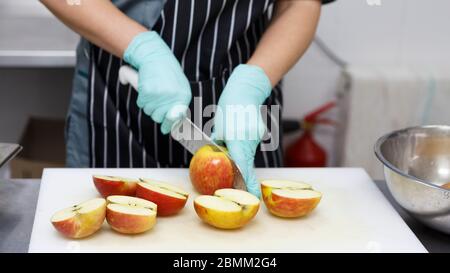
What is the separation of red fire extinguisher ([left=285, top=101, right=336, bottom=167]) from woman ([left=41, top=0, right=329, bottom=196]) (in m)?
0.75

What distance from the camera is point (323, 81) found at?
7.34 feet

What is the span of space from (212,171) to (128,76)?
30 cm

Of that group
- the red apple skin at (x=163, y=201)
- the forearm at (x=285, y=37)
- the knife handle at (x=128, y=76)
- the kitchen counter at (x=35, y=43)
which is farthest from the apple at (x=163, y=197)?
the kitchen counter at (x=35, y=43)

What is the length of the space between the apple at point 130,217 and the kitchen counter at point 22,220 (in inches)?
5.3

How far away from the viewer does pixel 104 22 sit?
49.9 inches

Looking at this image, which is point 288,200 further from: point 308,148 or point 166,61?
point 308,148

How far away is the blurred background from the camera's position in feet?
6.98

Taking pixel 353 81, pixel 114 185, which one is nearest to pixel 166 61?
pixel 114 185

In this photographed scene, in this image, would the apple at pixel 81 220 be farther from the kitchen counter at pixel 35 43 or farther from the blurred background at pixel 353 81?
the blurred background at pixel 353 81

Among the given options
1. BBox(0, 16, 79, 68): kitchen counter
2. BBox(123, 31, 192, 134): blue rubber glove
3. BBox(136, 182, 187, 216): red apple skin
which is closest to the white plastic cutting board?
BBox(136, 182, 187, 216): red apple skin

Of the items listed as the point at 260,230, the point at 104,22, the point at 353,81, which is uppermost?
the point at 104,22

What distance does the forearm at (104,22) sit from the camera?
4.16 ft
